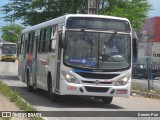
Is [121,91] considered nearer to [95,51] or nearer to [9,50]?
[95,51]

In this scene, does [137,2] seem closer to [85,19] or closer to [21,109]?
[85,19]

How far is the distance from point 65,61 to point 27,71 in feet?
24.3

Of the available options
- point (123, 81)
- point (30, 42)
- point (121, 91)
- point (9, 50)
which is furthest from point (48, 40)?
point (9, 50)

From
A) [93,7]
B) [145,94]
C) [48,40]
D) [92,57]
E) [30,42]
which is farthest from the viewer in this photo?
[93,7]

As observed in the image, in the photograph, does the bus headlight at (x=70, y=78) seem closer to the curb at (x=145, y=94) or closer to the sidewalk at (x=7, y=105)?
the sidewalk at (x=7, y=105)

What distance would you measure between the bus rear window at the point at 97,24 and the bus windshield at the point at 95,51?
23 centimetres

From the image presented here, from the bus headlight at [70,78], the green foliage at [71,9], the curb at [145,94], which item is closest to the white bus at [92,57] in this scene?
the bus headlight at [70,78]

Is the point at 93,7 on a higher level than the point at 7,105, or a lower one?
higher

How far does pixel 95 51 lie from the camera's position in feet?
51.6

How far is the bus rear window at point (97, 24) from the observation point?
1598 cm

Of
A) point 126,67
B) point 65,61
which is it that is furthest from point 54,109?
point 126,67

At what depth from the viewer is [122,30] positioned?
16.2 metres

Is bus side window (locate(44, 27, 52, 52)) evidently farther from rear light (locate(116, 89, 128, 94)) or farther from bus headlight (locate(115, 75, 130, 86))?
rear light (locate(116, 89, 128, 94))

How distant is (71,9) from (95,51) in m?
15.8
